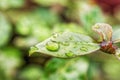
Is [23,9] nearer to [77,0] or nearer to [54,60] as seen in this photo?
[77,0]

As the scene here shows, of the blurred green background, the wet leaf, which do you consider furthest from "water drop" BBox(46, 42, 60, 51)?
the blurred green background

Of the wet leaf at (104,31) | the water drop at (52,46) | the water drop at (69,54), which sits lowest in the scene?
the water drop at (69,54)

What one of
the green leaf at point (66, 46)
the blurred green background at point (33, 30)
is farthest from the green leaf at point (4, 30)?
the green leaf at point (66, 46)

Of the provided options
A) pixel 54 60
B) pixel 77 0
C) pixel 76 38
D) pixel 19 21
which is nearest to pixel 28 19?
pixel 19 21

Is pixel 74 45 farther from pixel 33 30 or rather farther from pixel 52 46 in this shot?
pixel 33 30

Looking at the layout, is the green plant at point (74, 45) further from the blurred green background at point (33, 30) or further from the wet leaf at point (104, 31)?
the blurred green background at point (33, 30)

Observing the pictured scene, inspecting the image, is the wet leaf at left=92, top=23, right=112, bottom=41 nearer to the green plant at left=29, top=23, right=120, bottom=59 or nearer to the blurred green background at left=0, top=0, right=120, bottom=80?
the green plant at left=29, top=23, right=120, bottom=59

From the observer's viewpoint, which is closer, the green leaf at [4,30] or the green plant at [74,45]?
the green plant at [74,45]
